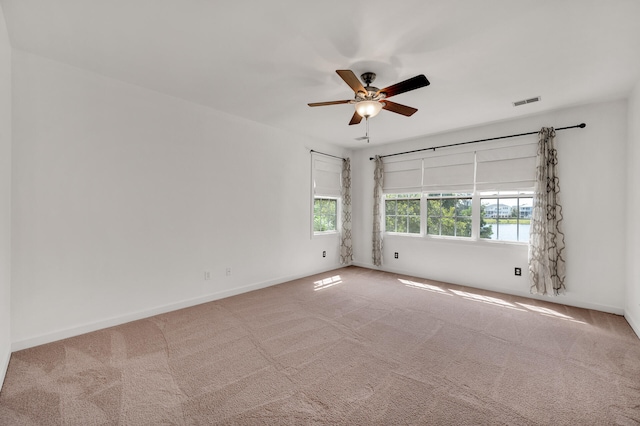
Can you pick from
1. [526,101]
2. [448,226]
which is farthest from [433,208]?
[526,101]

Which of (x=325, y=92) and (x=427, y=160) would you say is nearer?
(x=325, y=92)

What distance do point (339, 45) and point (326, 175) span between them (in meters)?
3.50

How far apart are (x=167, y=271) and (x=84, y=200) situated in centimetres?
121

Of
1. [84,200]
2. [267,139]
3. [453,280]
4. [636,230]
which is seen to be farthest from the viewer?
[453,280]

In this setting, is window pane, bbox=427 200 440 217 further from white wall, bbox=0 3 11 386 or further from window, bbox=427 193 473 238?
white wall, bbox=0 3 11 386

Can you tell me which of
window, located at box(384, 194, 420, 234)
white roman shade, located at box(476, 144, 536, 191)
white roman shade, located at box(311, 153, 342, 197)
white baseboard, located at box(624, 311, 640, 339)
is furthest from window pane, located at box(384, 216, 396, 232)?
white baseboard, located at box(624, 311, 640, 339)

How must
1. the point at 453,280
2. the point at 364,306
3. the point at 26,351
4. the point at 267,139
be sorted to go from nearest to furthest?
the point at 26,351
the point at 364,306
the point at 267,139
the point at 453,280

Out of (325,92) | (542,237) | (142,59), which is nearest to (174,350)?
(142,59)

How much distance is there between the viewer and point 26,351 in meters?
2.54

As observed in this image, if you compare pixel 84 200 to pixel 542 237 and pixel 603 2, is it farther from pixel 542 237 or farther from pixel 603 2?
pixel 542 237

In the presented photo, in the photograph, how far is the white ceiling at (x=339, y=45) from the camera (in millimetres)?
2020

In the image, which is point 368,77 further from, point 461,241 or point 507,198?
point 461,241

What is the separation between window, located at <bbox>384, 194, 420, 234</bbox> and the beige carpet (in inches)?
87.8

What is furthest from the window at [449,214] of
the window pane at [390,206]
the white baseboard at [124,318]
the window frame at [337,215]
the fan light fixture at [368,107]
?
the white baseboard at [124,318]
